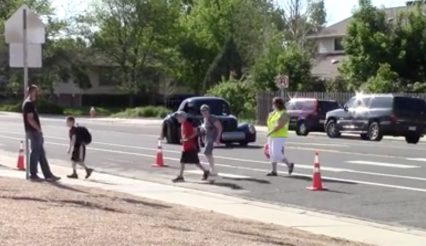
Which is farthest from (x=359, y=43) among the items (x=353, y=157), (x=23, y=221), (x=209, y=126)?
(x=23, y=221)

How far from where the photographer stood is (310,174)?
1936cm

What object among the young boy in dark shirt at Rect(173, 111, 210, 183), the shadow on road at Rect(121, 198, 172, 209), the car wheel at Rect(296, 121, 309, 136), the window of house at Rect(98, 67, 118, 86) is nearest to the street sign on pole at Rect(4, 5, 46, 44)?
the young boy in dark shirt at Rect(173, 111, 210, 183)

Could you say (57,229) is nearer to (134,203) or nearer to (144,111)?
(134,203)

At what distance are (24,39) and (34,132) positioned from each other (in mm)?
1788

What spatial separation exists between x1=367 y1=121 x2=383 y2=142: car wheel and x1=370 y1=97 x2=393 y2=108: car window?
0.78 m

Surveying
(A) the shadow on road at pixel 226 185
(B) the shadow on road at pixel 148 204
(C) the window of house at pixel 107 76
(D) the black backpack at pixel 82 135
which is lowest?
(A) the shadow on road at pixel 226 185

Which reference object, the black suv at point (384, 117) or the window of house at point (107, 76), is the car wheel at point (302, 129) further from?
the window of house at point (107, 76)

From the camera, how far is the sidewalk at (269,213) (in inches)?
456

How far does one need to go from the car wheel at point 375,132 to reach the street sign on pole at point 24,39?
801 inches

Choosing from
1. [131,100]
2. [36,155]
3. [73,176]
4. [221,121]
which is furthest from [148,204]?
[131,100]

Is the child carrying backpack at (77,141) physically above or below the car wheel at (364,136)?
above

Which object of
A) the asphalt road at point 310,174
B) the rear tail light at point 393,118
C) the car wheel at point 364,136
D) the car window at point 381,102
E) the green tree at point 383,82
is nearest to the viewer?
the asphalt road at point 310,174

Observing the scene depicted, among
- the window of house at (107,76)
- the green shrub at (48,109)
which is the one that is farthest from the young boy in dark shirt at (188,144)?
the window of house at (107,76)

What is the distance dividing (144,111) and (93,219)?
2206 inches
